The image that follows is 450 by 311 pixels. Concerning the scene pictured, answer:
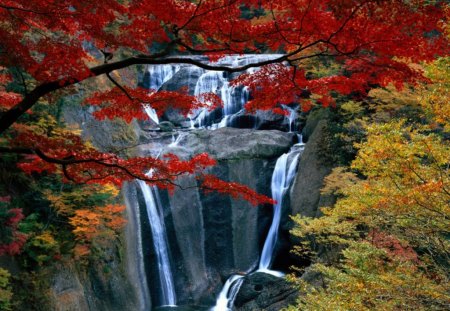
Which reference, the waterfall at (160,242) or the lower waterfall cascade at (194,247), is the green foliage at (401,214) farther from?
the waterfall at (160,242)

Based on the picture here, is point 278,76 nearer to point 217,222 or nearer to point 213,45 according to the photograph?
point 213,45

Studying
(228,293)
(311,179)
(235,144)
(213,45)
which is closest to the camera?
(213,45)

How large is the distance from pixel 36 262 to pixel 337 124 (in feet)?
31.8

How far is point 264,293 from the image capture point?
11039 mm

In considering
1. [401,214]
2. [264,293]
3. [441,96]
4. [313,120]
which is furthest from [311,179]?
[441,96]

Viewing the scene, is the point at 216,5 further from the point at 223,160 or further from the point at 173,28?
the point at 223,160

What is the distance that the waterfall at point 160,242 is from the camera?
12570mm

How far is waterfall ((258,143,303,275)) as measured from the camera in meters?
13.5

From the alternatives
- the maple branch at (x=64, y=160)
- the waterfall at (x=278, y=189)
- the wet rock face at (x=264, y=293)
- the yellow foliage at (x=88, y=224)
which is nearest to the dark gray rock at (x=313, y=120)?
the waterfall at (x=278, y=189)

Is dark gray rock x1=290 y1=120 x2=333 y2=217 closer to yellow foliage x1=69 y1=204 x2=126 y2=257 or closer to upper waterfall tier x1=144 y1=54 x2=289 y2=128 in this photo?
upper waterfall tier x1=144 y1=54 x2=289 y2=128

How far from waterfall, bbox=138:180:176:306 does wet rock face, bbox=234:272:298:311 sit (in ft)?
8.11

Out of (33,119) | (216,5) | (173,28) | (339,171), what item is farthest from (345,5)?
(33,119)

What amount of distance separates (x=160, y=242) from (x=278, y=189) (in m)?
4.80

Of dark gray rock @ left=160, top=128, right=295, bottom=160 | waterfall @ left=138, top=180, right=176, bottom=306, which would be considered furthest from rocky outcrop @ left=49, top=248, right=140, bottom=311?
dark gray rock @ left=160, top=128, right=295, bottom=160
